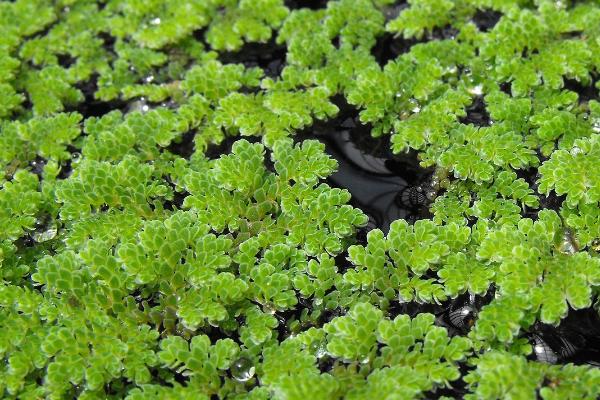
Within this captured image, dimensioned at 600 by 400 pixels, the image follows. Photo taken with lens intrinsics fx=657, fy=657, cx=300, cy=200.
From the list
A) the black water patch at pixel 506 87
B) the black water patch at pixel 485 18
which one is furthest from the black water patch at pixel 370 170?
the black water patch at pixel 485 18

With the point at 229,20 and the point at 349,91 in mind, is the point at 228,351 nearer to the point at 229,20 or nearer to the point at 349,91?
the point at 349,91

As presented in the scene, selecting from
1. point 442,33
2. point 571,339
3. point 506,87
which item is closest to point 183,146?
point 442,33

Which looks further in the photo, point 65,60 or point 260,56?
point 65,60

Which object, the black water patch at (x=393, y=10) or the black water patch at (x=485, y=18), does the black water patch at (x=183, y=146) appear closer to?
the black water patch at (x=393, y=10)

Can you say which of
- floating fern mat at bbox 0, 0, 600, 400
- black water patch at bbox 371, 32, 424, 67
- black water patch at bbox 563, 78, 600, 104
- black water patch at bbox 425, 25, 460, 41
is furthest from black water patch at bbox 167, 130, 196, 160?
black water patch at bbox 563, 78, 600, 104

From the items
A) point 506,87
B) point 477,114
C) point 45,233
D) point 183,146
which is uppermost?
point 506,87

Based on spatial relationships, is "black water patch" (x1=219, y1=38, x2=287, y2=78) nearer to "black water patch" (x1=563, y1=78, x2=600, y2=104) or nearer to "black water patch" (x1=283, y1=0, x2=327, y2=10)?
"black water patch" (x1=283, y1=0, x2=327, y2=10)

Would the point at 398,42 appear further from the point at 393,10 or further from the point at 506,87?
the point at 506,87

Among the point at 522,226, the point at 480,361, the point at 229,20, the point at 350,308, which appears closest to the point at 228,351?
the point at 350,308
